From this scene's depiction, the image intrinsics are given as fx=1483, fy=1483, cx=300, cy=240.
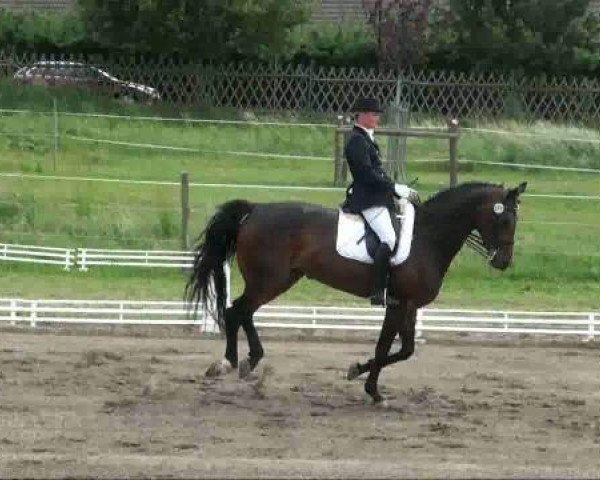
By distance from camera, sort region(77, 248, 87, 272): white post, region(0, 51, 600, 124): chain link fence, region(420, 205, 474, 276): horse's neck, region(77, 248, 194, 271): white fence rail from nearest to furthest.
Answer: region(420, 205, 474, 276): horse's neck < region(77, 248, 194, 271): white fence rail < region(77, 248, 87, 272): white post < region(0, 51, 600, 124): chain link fence

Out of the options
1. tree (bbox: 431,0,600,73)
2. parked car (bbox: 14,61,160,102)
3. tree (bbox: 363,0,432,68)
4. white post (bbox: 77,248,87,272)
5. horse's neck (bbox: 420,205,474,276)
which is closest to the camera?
horse's neck (bbox: 420,205,474,276)

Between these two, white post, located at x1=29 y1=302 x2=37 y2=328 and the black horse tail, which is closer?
the black horse tail

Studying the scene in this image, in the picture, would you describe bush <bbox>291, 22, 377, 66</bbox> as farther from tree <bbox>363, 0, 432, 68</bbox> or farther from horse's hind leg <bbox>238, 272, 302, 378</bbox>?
horse's hind leg <bbox>238, 272, 302, 378</bbox>

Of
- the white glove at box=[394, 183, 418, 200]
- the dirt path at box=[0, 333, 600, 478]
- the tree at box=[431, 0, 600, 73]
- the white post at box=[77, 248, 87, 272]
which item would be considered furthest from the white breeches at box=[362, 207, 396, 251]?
the tree at box=[431, 0, 600, 73]

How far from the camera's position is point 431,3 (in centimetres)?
3309

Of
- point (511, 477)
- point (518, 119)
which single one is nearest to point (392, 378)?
point (511, 477)

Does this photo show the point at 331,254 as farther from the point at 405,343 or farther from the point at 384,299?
the point at 405,343

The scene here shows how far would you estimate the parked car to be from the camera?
30469 mm

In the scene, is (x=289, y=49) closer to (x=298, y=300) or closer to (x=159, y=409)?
(x=298, y=300)

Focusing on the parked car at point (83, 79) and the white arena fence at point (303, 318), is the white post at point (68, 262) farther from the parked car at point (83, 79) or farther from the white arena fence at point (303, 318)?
the parked car at point (83, 79)

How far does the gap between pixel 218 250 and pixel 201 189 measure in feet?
29.8

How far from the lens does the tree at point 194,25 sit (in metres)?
31.1

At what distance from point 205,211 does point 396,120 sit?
366 cm

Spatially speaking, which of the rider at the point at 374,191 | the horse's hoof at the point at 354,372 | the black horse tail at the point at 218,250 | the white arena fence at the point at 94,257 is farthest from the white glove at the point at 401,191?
the white arena fence at the point at 94,257
